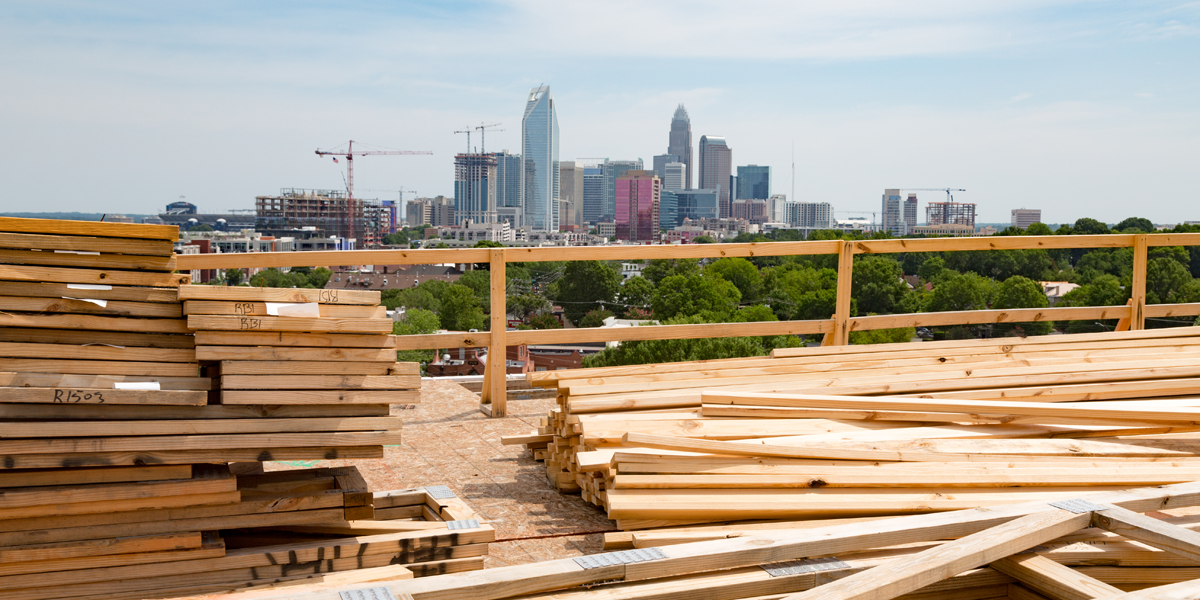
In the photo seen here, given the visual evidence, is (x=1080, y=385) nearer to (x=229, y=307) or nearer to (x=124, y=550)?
(x=229, y=307)

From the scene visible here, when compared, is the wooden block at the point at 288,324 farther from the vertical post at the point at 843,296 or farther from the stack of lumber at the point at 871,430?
the vertical post at the point at 843,296

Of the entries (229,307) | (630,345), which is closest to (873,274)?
(630,345)

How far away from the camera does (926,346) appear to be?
6.12 m

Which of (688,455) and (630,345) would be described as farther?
(630,345)

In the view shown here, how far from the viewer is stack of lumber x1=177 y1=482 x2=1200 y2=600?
277 cm

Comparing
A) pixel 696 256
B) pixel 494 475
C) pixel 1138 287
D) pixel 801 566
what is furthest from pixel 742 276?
pixel 801 566

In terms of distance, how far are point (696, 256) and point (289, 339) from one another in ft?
12.9

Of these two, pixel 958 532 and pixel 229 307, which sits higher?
pixel 229 307

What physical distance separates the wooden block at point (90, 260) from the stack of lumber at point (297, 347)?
0.73ft

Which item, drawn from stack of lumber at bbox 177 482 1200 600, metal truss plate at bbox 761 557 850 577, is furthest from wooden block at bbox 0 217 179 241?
metal truss plate at bbox 761 557 850 577

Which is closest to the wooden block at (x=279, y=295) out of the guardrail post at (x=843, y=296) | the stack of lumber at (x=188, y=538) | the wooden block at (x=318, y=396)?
the wooden block at (x=318, y=396)

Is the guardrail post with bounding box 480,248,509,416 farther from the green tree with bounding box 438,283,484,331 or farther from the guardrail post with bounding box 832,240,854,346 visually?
the green tree with bounding box 438,283,484,331

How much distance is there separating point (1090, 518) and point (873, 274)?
2958 inches

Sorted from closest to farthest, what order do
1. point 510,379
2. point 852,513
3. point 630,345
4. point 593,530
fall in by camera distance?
point 852,513 → point 593,530 → point 510,379 → point 630,345
